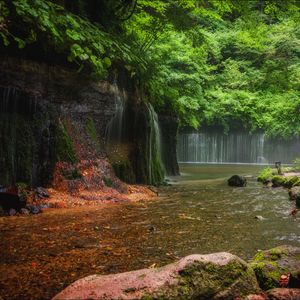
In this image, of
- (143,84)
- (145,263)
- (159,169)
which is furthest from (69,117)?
(145,263)

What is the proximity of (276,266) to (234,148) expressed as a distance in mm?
29761

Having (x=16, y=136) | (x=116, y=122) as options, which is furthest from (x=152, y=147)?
(x=16, y=136)

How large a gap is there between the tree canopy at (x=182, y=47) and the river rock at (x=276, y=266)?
230 centimetres

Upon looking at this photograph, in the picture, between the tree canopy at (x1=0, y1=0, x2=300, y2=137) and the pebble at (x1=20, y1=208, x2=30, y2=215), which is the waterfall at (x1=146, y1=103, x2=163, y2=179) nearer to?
the tree canopy at (x1=0, y1=0, x2=300, y2=137)

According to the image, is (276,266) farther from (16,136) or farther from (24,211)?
(16,136)

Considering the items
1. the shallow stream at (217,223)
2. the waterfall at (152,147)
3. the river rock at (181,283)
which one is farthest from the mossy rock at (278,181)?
the river rock at (181,283)

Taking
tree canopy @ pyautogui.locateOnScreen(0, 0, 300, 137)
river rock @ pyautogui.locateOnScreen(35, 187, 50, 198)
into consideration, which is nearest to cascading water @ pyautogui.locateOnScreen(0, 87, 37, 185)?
river rock @ pyautogui.locateOnScreen(35, 187, 50, 198)

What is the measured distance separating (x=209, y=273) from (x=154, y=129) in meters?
11.8

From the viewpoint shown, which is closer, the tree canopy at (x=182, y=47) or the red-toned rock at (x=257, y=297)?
the red-toned rock at (x=257, y=297)

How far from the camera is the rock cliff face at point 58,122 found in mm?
8758

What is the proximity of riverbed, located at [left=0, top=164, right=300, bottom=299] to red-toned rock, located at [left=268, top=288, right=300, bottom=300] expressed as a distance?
58.6 inches

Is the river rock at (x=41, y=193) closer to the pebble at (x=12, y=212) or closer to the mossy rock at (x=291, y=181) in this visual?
the pebble at (x=12, y=212)

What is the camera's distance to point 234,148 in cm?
3266

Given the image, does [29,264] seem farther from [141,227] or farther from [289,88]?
[289,88]
